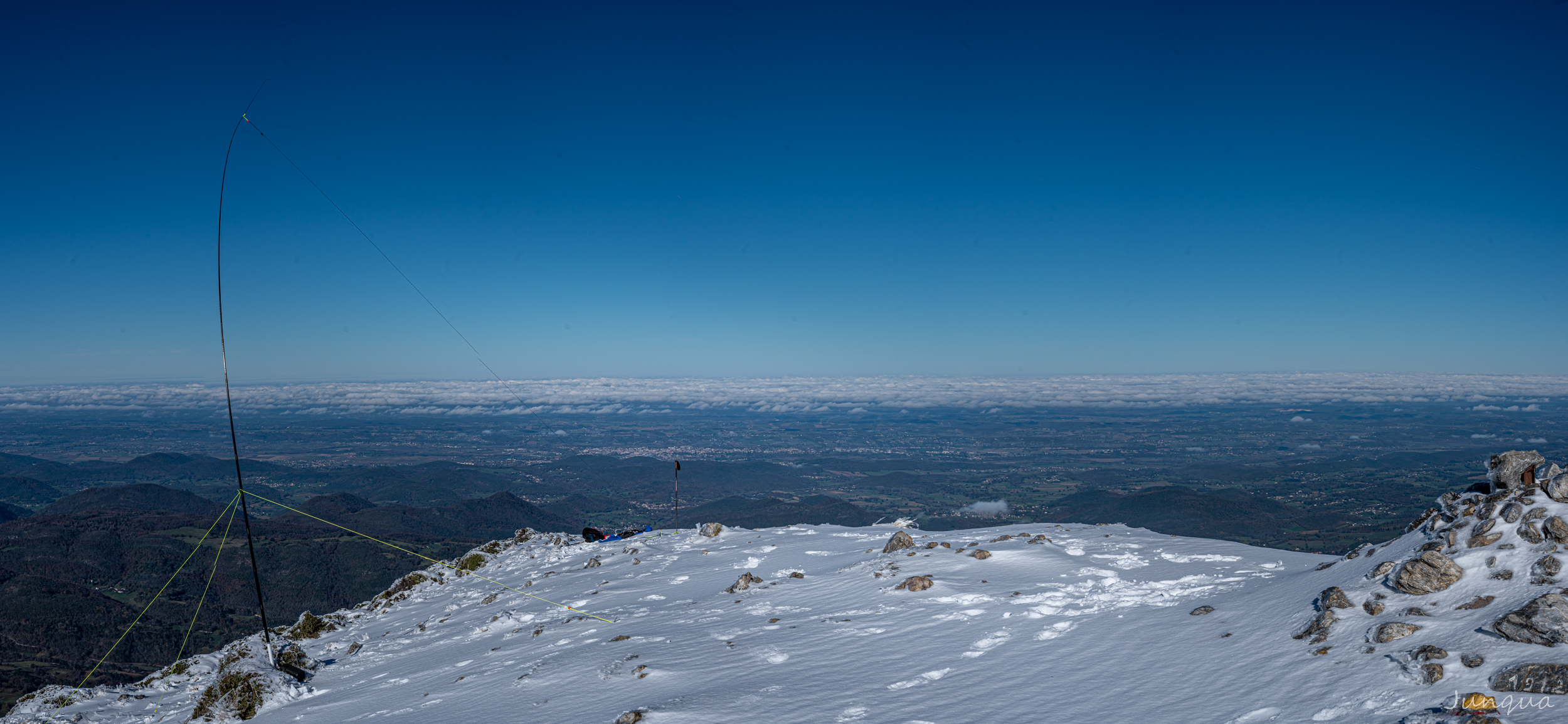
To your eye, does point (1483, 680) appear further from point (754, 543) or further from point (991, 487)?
point (991, 487)

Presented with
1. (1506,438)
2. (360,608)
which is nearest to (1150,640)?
(360,608)

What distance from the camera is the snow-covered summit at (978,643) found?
20.3ft

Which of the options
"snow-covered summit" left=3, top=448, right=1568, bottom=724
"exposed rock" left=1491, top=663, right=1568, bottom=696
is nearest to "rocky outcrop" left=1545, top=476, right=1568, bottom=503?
"snow-covered summit" left=3, top=448, right=1568, bottom=724

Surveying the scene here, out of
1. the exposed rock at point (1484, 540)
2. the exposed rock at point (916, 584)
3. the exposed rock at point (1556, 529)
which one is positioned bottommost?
the exposed rock at point (916, 584)

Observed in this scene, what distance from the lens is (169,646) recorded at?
4646 inches

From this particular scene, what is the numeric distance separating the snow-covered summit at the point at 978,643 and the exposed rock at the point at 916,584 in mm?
133

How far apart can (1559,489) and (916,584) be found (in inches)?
326

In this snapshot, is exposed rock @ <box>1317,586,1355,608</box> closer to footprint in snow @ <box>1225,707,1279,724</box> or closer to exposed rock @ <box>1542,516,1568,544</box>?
exposed rock @ <box>1542,516,1568,544</box>

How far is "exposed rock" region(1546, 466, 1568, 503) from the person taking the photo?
706cm

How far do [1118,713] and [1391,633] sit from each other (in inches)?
111

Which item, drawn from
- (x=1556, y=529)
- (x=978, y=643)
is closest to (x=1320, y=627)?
(x=1556, y=529)

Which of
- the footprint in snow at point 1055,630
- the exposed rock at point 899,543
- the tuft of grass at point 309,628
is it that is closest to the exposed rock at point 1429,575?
the footprint in snow at point 1055,630

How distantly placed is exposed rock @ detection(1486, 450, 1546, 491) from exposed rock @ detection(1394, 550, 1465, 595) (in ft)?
6.62

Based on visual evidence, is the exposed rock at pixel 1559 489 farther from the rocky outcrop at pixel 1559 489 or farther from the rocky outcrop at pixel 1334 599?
the rocky outcrop at pixel 1334 599
